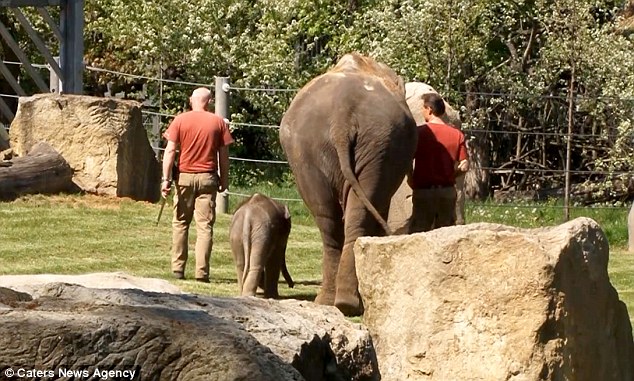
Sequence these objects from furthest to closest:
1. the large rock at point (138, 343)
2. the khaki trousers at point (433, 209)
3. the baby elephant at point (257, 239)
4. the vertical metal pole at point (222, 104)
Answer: the vertical metal pole at point (222, 104) < the baby elephant at point (257, 239) < the khaki trousers at point (433, 209) < the large rock at point (138, 343)

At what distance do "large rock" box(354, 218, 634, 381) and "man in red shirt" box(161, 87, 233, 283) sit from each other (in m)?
5.38

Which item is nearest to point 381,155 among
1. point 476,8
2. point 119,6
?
point 476,8

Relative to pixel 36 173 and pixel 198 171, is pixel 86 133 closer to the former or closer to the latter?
pixel 36 173

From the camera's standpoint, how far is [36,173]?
57.0 feet

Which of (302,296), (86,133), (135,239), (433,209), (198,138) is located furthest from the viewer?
(86,133)

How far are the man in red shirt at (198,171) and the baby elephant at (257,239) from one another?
1.53 metres

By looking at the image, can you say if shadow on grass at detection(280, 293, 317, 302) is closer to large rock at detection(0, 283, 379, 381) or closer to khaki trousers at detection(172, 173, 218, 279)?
khaki trousers at detection(172, 173, 218, 279)

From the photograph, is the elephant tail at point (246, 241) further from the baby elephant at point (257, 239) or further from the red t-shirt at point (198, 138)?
the red t-shirt at point (198, 138)

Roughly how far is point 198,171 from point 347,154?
2.70 m

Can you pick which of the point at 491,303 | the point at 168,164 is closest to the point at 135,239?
the point at 168,164

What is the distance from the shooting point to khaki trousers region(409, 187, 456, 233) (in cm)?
1162

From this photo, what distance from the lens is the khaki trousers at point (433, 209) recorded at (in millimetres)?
11625

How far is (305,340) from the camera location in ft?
17.5

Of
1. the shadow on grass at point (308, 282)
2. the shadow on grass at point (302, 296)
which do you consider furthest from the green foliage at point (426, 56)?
the shadow on grass at point (302, 296)
